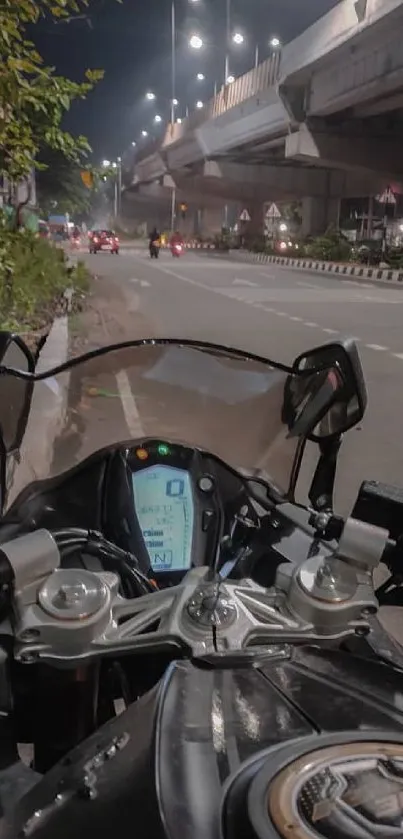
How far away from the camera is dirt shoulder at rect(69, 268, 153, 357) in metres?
12.7

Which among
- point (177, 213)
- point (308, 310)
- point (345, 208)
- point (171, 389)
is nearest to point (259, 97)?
point (345, 208)

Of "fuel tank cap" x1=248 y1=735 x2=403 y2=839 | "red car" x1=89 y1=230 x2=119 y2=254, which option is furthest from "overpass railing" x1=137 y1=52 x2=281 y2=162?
"fuel tank cap" x1=248 y1=735 x2=403 y2=839

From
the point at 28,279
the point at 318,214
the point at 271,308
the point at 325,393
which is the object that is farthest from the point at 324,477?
the point at 318,214

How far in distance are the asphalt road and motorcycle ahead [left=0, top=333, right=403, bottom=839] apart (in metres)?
0.74

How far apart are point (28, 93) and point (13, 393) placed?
4107 millimetres

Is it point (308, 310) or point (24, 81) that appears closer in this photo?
point (24, 81)

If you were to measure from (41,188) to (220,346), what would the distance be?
130 feet

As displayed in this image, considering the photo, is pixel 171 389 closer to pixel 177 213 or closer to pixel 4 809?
pixel 4 809

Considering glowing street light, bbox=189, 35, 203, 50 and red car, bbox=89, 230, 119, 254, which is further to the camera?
glowing street light, bbox=189, 35, 203, 50

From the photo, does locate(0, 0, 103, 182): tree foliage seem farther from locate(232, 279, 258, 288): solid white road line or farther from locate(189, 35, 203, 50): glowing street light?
locate(189, 35, 203, 50): glowing street light

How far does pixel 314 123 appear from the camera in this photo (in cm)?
3800

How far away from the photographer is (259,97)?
132 feet

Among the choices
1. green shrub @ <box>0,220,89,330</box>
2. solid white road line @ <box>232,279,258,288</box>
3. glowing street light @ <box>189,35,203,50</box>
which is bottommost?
solid white road line @ <box>232,279,258,288</box>

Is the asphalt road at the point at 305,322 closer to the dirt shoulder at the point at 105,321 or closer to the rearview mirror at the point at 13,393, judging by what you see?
the dirt shoulder at the point at 105,321
